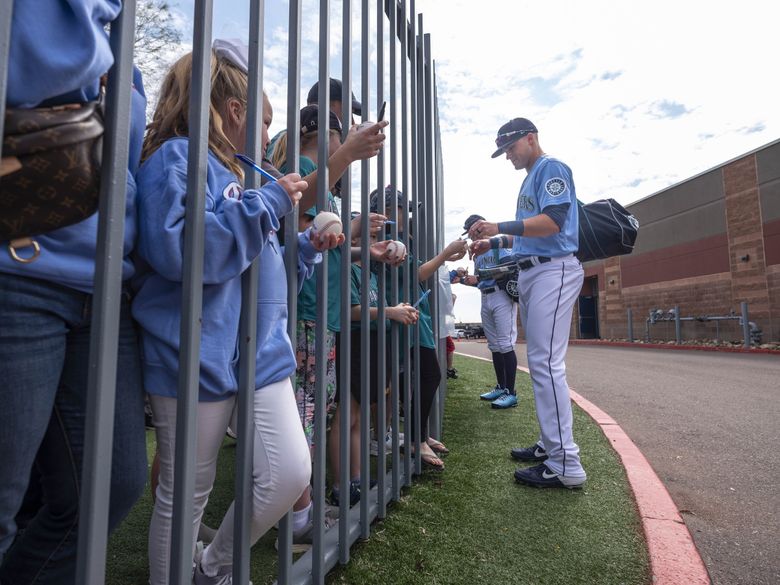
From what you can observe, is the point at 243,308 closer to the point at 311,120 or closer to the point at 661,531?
the point at 311,120

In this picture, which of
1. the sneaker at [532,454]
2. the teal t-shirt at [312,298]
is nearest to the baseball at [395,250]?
the teal t-shirt at [312,298]

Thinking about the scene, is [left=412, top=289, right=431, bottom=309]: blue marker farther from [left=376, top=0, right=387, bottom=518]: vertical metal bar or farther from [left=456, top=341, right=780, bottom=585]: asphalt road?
[left=456, top=341, right=780, bottom=585]: asphalt road

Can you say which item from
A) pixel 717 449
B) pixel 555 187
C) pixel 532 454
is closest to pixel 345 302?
pixel 555 187

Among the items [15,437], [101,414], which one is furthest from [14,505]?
[101,414]

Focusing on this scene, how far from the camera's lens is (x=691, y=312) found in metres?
19.5

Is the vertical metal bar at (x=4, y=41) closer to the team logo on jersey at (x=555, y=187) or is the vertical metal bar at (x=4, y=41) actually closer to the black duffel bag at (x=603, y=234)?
the team logo on jersey at (x=555, y=187)

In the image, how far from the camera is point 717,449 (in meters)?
3.69

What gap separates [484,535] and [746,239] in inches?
763

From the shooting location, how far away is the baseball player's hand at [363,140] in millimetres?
1709

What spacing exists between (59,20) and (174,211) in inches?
16.6

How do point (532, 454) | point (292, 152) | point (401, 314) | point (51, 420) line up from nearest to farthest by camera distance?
point (51, 420) → point (292, 152) → point (401, 314) → point (532, 454)

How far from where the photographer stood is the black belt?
299 cm

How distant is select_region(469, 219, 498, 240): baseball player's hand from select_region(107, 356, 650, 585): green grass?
1353mm

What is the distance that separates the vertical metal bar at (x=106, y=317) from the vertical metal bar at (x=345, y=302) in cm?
99
